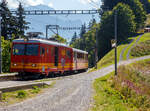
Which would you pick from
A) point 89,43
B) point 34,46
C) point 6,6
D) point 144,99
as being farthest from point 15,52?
point 89,43

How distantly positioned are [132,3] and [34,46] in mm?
67891

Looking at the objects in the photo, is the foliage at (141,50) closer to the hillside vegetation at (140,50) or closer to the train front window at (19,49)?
the hillside vegetation at (140,50)

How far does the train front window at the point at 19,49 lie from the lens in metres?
19.5

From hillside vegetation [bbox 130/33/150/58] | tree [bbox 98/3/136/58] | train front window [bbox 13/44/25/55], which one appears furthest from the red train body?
tree [bbox 98/3/136/58]

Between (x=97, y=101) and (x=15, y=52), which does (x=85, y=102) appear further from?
(x=15, y=52)

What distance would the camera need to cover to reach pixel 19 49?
19594mm

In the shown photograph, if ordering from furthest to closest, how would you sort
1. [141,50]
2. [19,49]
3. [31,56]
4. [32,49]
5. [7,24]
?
Answer: [141,50]
[7,24]
[19,49]
[32,49]
[31,56]

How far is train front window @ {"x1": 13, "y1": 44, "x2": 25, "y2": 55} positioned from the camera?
19.5 metres

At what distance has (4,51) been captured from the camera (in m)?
34.4

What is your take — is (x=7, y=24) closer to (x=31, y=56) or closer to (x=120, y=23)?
(x=120, y=23)

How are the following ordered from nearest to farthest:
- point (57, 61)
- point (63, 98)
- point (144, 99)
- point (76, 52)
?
point (63, 98), point (144, 99), point (57, 61), point (76, 52)

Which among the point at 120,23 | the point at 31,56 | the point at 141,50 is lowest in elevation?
the point at 31,56

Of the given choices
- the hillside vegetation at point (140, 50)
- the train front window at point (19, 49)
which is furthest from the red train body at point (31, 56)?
the hillside vegetation at point (140, 50)

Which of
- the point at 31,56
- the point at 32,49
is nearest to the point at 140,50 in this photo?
the point at 32,49
